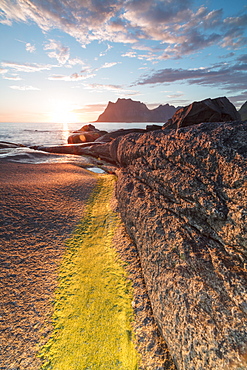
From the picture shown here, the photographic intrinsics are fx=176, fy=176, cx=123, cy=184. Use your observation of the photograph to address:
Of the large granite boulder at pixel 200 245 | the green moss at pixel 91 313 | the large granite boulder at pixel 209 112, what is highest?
the large granite boulder at pixel 209 112

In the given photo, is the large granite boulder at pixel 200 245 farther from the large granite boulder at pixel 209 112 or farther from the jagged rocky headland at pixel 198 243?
the large granite boulder at pixel 209 112

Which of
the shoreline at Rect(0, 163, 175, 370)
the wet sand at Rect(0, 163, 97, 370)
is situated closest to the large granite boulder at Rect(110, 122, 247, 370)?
the shoreline at Rect(0, 163, 175, 370)

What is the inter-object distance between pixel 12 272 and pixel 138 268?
4.58 m

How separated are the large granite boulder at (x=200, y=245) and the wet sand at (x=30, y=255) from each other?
3.40 metres

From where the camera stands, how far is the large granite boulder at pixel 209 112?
17.6 meters

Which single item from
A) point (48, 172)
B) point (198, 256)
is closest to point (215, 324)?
point (198, 256)

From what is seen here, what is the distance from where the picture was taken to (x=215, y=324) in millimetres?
3773

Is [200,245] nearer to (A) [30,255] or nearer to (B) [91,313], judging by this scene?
(B) [91,313]

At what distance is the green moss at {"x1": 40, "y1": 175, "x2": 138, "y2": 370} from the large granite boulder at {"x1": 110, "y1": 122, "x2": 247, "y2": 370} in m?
1.07

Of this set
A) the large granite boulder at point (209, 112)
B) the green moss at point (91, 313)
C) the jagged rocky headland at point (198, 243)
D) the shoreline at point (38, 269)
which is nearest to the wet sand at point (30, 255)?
the shoreline at point (38, 269)

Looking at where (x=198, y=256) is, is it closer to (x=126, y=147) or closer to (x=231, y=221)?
(x=231, y=221)

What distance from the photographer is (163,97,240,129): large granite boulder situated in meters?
17.6

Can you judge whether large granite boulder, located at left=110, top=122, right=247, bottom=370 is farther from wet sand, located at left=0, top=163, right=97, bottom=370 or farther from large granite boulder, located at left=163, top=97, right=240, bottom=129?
large granite boulder, located at left=163, top=97, right=240, bottom=129

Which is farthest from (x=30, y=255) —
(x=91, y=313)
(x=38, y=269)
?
(x=91, y=313)
